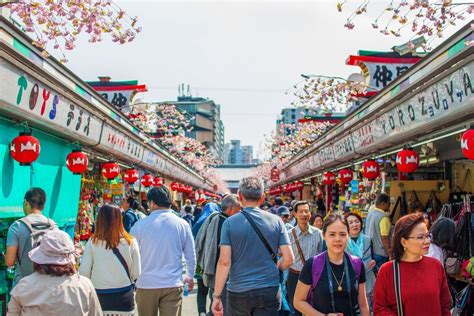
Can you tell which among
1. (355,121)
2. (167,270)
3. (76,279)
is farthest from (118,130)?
(76,279)

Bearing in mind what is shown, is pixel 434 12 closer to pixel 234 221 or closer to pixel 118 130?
pixel 234 221

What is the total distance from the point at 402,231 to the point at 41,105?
215 inches

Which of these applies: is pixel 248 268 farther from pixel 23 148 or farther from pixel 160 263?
pixel 23 148

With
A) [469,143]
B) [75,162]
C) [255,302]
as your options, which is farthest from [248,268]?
[75,162]

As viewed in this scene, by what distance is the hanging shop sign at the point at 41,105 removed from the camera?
6.54 m

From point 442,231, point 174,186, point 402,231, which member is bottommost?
point 402,231

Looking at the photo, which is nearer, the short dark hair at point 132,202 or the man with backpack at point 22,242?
the man with backpack at point 22,242

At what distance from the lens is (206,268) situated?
719 cm

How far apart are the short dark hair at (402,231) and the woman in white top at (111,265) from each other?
2704 millimetres

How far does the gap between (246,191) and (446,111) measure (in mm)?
3236

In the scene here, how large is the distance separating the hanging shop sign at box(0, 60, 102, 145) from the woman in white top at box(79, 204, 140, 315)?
2.09m

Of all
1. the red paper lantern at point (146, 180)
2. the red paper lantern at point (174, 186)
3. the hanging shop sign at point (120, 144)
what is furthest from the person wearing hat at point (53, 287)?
the red paper lantern at point (174, 186)

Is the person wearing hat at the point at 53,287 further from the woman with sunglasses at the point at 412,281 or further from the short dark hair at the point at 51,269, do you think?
the woman with sunglasses at the point at 412,281

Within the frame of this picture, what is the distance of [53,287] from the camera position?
3715mm
